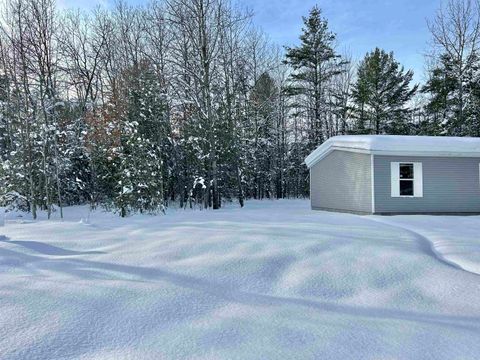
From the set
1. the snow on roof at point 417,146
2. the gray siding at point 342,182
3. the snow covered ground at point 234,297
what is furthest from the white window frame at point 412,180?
the snow covered ground at point 234,297

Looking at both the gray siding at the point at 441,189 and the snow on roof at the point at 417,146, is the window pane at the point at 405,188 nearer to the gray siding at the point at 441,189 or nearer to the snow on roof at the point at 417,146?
the gray siding at the point at 441,189

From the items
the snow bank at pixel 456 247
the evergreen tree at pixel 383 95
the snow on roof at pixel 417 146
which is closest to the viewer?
the snow bank at pixel 456 247

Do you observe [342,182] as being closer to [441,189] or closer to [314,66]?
[441,189]

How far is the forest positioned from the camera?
1186cm

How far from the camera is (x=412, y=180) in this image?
11375mm

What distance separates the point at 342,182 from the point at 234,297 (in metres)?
10.1

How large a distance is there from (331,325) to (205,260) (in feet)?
5.95

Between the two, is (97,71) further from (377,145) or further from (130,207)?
(377,145)

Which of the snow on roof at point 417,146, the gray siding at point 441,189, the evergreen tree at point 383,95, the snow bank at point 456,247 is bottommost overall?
the snow bank at point 456,247

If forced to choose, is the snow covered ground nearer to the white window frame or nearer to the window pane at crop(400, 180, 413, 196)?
the white window frame

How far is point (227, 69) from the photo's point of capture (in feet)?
54.8

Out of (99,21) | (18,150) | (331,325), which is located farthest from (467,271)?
(99,21)

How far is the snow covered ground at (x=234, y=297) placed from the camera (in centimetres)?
230

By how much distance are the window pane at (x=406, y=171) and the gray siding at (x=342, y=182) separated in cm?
105
